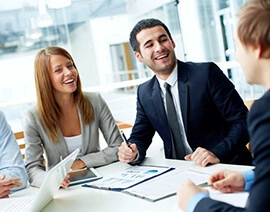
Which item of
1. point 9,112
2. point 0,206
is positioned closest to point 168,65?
point 0,206

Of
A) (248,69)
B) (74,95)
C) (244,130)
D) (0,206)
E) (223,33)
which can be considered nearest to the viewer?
(248,69)

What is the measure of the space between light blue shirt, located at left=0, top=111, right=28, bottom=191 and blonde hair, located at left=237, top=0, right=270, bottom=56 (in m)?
1.34

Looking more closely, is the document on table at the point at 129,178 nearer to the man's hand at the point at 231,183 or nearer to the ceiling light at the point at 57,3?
the man's hand at the point at 231,183

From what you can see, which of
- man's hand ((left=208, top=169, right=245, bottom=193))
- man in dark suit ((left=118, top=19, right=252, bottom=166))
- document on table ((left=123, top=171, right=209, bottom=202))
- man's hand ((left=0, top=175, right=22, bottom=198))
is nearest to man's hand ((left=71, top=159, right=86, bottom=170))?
man in dark suit ((left=118, top=19, right=252, bottom=166))

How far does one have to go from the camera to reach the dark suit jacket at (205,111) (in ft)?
6.53

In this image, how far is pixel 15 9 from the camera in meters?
6.73

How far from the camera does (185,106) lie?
82.0 inches

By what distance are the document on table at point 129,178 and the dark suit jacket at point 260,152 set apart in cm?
77

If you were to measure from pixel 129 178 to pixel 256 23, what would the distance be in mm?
955

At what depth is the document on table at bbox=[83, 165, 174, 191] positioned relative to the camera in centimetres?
152

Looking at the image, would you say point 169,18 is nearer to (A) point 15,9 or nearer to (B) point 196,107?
(A) point 15,9

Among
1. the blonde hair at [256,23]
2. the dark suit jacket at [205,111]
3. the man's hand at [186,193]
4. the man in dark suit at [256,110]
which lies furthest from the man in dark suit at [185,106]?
the blonde hair at [256,23]

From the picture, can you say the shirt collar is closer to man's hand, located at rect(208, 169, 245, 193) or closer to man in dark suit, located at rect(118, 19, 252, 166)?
man in dark suit, located at rect(118, 19, 252, 166)

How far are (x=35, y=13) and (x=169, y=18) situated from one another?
2.43m
